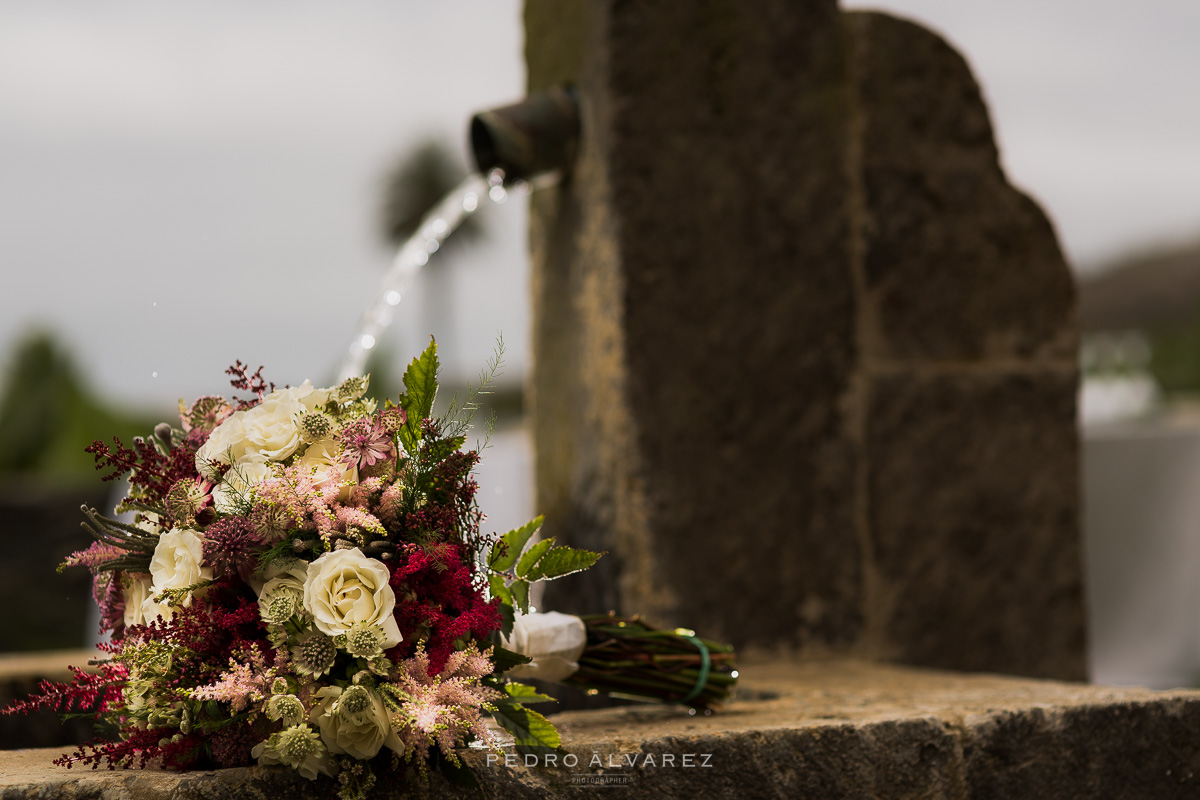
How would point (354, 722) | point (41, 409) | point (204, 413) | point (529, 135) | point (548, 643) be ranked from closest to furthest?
point (354, 722) < point (204, 413) < point (548, 643) < point (529, 135) < point (41, 409)

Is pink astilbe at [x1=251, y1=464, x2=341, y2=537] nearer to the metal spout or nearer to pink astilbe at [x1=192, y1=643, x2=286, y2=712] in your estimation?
pink astilbe at [x1=192, y1=643, x2=286, y2=712]

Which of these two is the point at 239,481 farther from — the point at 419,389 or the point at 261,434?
the point at 419,389

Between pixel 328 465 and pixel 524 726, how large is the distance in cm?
36

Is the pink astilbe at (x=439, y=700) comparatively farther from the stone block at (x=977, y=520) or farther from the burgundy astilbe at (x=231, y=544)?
the stone block at (x=977, y=520)

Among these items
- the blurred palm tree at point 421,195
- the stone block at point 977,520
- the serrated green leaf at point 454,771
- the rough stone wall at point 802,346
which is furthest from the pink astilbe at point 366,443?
the blurred palm tree at point 421,195

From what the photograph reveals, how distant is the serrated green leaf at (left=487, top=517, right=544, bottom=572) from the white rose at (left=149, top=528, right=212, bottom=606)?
0.33m

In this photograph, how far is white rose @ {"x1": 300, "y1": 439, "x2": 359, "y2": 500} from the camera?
3.83ft

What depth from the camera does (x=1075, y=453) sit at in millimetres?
2459

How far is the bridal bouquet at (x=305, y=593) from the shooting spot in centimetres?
110

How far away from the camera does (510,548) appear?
136 centimetres

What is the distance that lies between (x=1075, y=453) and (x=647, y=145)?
46.5 inches

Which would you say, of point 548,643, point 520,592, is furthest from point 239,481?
point 548,643

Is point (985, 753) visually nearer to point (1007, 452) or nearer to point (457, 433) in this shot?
point (457, 433)

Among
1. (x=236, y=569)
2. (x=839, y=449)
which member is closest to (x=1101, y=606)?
(x=839, y=449)
